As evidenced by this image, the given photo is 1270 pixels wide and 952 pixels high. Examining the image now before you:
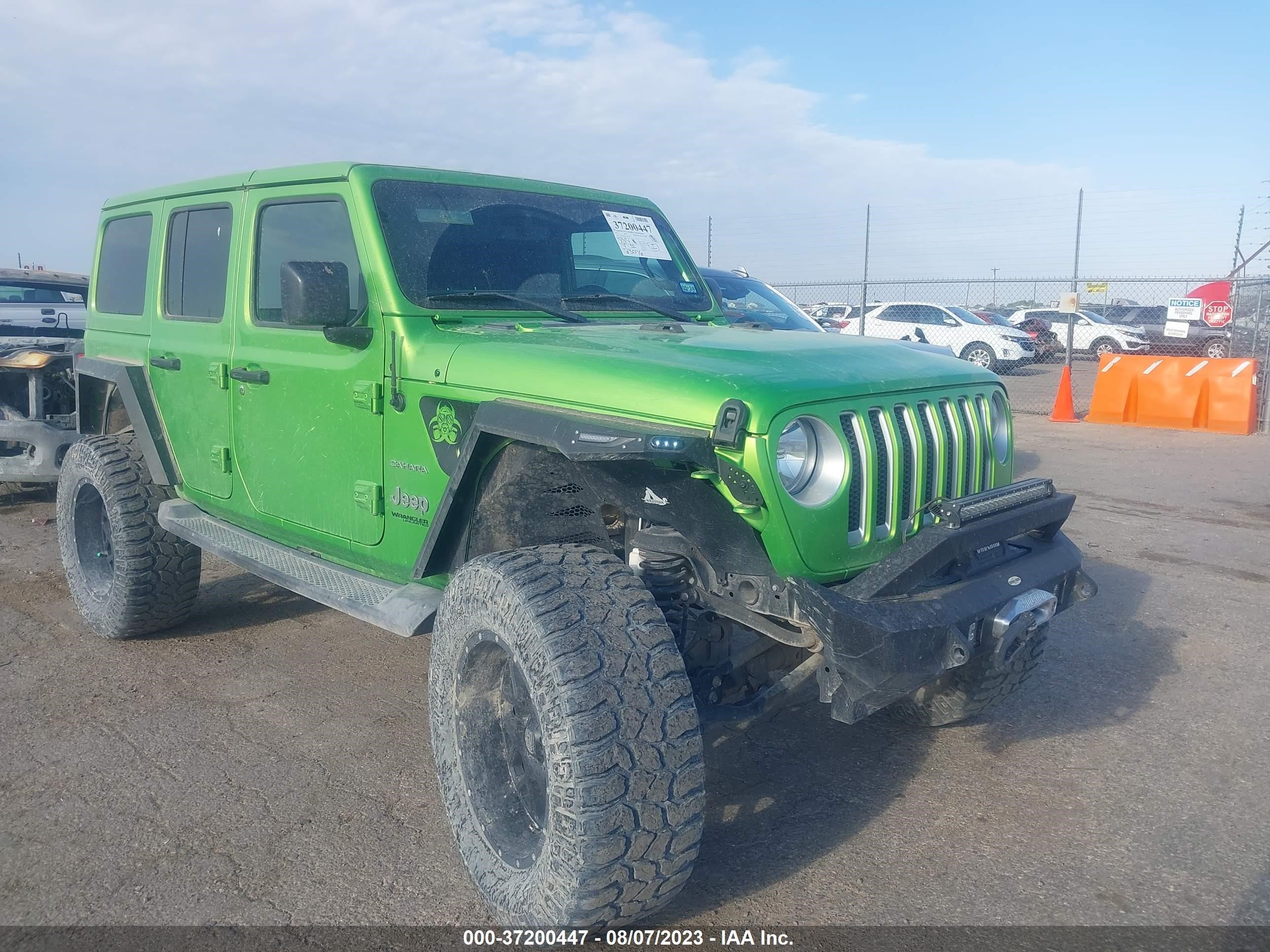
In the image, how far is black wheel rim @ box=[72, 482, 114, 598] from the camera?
495cm

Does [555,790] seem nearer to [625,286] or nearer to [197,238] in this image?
[625,286]

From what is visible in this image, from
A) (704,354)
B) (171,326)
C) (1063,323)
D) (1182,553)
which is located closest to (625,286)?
(704,354)

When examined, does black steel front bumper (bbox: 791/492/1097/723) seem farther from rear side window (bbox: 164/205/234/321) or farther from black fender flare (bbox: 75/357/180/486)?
black fender flare (bbox: 75/357/180/486)

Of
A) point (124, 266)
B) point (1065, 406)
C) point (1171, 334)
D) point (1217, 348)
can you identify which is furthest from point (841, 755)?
point (1217, 348)

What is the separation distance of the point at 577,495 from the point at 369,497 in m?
0.78

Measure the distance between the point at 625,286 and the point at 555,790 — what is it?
2.23m

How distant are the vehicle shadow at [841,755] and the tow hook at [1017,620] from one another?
0.65 m

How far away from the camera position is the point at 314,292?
10.4 feet

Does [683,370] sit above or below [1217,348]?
below

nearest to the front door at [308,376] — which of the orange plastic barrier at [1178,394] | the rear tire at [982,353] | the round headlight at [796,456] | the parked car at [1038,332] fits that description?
the round headlight at [796,456]

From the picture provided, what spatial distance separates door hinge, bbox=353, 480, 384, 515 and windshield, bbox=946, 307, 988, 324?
1962cm

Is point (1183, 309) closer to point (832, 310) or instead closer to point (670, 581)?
point (832, 310)

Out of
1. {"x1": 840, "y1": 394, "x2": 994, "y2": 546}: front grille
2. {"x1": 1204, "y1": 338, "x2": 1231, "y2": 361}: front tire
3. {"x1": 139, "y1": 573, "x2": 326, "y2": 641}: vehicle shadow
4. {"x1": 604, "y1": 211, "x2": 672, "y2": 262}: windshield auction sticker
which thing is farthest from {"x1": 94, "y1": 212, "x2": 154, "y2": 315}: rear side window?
{"x1": 1204, "y1": 338, "x2": 1231, "y2": 361}: front tire

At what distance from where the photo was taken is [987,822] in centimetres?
321
